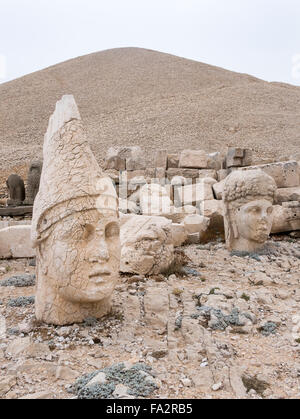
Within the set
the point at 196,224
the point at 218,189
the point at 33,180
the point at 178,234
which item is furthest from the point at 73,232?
the point at 33,180

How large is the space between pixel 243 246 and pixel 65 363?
15.2 feet

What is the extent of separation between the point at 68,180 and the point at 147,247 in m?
2.29

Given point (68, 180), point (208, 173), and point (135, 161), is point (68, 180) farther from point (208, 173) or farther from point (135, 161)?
point (135, 161)

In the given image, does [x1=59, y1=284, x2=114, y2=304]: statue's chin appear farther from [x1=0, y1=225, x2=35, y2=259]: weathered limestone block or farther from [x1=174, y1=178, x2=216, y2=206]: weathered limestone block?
[x1=174, y1=178, x2=216, y2=206]: weathered limestone block

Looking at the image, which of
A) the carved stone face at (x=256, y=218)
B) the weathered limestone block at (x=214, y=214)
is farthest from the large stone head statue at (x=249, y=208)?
the weathered limestone block at (x=214, y=214)

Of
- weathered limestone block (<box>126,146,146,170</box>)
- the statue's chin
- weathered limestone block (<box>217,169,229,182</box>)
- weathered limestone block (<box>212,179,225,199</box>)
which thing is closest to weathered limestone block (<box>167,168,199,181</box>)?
weathered limestone block (<box>217,169,229,182</box>)

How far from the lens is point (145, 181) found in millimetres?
12172

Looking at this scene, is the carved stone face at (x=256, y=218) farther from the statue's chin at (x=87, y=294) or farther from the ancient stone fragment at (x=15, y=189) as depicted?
the ancient stone fragment at (x=15, y=189)

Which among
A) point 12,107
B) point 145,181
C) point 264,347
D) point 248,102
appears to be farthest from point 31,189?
point 12,107

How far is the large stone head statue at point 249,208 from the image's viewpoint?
6793mm

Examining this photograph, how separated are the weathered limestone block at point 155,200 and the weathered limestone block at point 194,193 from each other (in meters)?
0.38

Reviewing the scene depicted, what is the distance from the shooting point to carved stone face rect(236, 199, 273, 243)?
677 cm

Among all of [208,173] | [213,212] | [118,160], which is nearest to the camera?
[213,212]

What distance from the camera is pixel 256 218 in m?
6.79
